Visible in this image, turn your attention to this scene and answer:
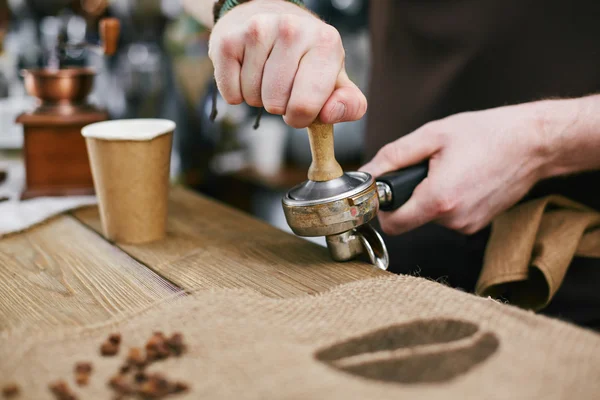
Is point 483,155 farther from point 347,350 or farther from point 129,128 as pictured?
point 129,128

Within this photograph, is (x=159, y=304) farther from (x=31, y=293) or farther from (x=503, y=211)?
(x=503, y=211)

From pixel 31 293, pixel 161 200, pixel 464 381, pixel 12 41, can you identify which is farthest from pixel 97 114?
pixel 12 41

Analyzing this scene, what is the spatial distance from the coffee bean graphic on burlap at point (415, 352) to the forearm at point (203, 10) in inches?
41.4

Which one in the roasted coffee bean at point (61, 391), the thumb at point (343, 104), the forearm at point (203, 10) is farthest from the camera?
the forearm at point (203, 10)

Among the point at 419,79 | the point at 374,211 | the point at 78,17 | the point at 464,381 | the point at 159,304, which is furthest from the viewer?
the point at 78,17

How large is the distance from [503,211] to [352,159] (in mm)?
2102

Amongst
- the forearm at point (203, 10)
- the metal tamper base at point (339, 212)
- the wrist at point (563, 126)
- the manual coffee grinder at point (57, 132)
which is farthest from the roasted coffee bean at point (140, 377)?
the forearm at point (203, 10)

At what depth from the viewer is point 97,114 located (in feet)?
4.97

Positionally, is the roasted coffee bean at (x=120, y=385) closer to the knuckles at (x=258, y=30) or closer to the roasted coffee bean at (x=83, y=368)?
the roasted coffee bean at (x=83, y=368)

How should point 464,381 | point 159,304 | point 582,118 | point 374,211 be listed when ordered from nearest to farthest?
point 464,381 → point 159,304 → point 374,211 → point 582,118

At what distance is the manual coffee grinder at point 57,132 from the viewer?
1.46 meters

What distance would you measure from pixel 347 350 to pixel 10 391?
0.34 m

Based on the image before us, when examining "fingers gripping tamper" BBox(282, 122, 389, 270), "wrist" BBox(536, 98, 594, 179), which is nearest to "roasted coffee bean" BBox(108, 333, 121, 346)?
"fingers gripping tamper" BBox(282, 122, 389, 270)

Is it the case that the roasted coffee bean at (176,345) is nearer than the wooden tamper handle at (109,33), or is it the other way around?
the roasted coffee bean at (176,345)
